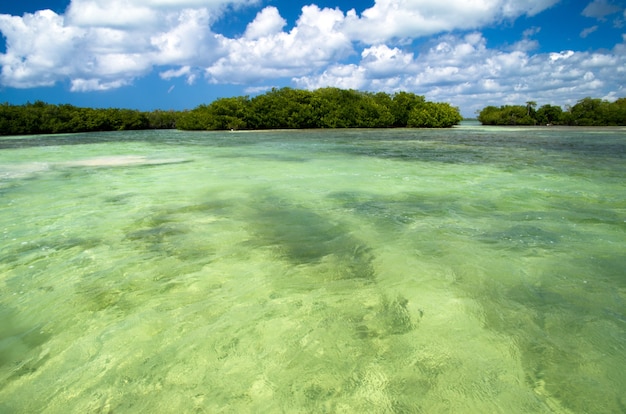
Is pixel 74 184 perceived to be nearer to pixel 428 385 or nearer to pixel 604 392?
pixel 428 385

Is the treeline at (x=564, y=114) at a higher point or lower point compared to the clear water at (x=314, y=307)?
higher

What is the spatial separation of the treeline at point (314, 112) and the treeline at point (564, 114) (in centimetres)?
1653

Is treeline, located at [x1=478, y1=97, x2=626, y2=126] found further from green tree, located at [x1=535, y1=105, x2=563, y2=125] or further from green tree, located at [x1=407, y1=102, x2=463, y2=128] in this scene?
green tree, located at [x1=407, y1=102, x2=463, y2=128]

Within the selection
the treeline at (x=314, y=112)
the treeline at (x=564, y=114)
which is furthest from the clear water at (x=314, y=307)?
the treeline at (x=564, y=114)

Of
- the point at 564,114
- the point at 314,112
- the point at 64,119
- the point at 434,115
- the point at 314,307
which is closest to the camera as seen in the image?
the point at 314,307

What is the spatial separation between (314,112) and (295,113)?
2.95 m

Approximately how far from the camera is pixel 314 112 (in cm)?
5759

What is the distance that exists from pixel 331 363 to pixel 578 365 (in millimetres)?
1560

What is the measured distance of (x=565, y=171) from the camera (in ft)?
36.0

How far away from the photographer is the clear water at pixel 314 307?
7.09ft

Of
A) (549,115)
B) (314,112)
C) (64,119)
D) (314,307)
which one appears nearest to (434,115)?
(314,112)

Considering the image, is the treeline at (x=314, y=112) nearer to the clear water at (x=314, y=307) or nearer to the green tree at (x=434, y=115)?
the green tree at (x=434, y=115)

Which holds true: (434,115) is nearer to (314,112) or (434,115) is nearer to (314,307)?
(314,112)

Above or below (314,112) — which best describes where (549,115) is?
below
